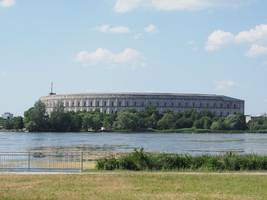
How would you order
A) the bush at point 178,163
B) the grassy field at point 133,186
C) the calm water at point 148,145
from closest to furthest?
the grassy field at point 133,186
the bush at point 178,163
the calm water at point 148,145

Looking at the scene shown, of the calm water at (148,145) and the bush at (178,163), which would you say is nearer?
the bush at (178,163)

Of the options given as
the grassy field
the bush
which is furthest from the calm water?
the grassy field

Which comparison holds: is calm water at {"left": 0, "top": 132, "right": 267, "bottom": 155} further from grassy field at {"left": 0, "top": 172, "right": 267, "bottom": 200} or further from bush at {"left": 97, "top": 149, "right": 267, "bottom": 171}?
grassy field at {"left": 0, "top": 172, "right": 267, "bottom": 200}

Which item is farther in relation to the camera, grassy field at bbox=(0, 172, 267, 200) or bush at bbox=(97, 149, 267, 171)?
bush at bbox=(97, 149, 267, 171)

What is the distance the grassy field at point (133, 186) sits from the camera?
18.4 meters

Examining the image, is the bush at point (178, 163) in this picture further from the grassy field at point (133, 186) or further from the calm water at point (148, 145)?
the calm water at point (148, 145)

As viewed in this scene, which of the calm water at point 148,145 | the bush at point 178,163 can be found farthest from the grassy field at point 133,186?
the calm water at point 148,145

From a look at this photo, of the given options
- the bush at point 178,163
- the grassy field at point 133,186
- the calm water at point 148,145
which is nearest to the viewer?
the grassy field at point 133,186

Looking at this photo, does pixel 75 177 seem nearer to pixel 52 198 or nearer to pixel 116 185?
pixel 116 185

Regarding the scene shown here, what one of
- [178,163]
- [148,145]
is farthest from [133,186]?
[148,145]

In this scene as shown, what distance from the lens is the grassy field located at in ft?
60.2

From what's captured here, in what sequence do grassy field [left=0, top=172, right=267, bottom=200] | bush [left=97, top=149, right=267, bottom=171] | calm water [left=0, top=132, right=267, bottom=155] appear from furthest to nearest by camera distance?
calm water [left=0, top=132, right=267, bottom=155], bush [left=97, top=149, right=267, bottom=171], grassy field [left=0, top=172, right=267, bottom=200]

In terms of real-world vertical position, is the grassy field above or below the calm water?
above

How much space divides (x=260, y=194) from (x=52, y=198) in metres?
6.78
